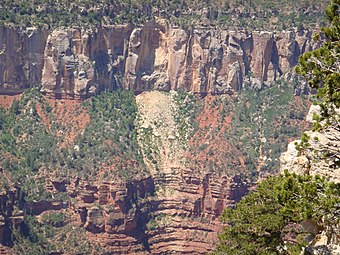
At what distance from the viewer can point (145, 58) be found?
4673 inches

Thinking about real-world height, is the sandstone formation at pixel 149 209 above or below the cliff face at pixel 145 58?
below

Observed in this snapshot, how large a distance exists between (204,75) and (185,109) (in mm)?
4671

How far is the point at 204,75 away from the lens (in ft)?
388

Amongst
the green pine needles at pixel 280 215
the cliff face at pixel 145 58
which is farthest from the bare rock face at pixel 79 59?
the green pine needles at pixel 280 215

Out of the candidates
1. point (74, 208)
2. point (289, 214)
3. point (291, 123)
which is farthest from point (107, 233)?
point (289, 214)

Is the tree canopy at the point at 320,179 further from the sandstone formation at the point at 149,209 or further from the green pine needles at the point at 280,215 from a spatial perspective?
the sandstone formation at the point at 149,209

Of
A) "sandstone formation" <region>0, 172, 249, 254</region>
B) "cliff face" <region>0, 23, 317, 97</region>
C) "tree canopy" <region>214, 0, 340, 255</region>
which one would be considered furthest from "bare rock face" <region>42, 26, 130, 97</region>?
"tree canopy" <region>214, 0, 340, 255</region>

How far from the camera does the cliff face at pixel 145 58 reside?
112562mm

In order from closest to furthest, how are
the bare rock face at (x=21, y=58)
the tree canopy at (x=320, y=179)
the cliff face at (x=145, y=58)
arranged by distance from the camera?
the tree canopy at (x=320, y=179) < the bare rock face at (x=21, y=58) < the cliff face at (x=145, y=58)

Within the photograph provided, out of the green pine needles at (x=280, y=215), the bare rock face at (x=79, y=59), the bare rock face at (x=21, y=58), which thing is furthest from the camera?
the bare rock face at (x=79, y=59)

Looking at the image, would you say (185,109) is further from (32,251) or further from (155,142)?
(32,251)

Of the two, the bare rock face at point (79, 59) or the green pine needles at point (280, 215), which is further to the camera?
the bare rock face at point (79, 59)

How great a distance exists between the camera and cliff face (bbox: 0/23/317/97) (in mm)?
112562

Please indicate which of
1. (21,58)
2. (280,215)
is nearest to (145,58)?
(21,58)
